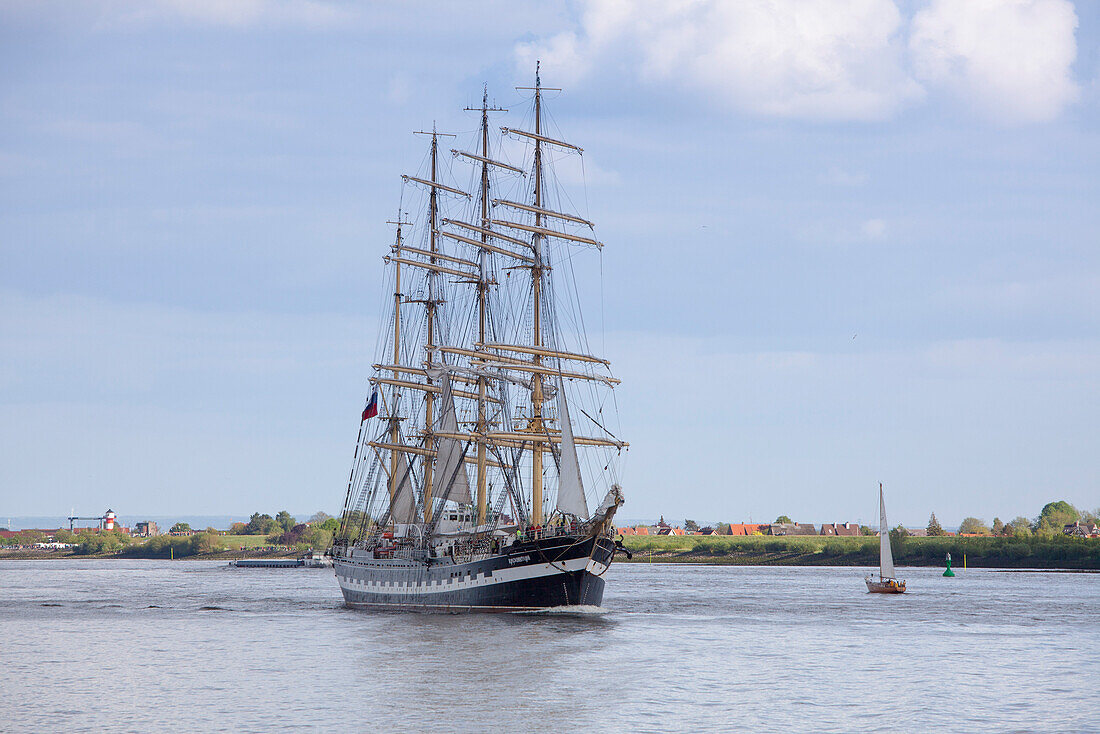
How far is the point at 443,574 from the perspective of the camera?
9075cm

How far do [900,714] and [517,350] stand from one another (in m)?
54.7

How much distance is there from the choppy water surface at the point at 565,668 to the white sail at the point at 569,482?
25.1 ft

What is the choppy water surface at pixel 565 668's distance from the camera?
44.3m

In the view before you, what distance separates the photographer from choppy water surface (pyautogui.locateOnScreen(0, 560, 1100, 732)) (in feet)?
145

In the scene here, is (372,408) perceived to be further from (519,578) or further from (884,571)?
(884,571)

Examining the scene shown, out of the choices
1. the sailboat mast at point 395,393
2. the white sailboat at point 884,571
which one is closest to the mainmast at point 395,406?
the sailboat mast at point 395,393

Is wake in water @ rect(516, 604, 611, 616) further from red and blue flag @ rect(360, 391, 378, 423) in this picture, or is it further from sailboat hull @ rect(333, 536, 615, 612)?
red and blue flag @ rect(360, 391, 378, 423)

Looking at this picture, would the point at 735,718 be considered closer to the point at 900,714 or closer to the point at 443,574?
the point at 900,714

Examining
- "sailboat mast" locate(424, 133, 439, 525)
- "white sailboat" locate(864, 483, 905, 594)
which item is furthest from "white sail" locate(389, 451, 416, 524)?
"white sailboat" locate(864, 483, 905, 594)

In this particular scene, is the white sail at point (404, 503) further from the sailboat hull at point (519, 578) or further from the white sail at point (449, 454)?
the sailboat hull at point (519, 578)

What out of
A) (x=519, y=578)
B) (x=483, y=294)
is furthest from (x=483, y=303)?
(x=519, y=578)

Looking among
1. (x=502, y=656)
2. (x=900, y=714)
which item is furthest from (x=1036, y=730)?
(x=502, y=656)

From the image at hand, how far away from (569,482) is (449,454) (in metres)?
27.2

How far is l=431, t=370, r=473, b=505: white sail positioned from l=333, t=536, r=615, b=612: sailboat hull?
12618 mm
